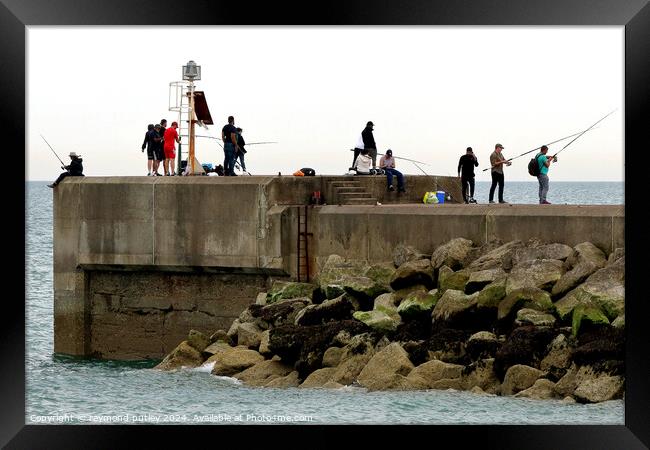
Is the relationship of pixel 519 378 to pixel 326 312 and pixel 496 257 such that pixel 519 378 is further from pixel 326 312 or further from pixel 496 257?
pixel 326 312

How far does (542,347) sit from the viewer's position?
15.9 m

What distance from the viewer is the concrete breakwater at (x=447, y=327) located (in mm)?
15758

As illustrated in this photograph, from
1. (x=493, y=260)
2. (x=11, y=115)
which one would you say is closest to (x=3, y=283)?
(x=11, y=115)

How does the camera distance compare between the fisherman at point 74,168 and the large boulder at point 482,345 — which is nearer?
the large boulder at point 482,345

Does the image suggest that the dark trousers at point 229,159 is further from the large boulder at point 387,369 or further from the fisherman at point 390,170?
the large boulder at point 387,369

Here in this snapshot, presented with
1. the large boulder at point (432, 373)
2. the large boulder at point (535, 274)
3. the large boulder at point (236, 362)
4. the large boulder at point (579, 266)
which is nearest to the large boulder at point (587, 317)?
the large boulder at point (579, 266)

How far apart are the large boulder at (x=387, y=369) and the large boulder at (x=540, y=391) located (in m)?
1.43

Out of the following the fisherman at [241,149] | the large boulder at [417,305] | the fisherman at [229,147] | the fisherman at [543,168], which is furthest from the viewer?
the fisherman at [241,149]

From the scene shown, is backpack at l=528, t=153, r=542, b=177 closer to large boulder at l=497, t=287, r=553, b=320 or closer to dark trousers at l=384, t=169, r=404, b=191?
dark trousers at l=384, t=169, r=404, b=191

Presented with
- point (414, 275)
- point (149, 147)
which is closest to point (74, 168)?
point (149, 147)

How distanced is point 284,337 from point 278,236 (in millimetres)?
2673

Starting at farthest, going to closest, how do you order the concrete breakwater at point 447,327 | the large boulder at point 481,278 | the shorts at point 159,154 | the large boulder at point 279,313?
the shorts at point 159,154, the large boulder at point 279,313, the large boulder at point 481,278, the concrete breakwater at point 447,327

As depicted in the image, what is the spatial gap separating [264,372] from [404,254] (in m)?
2.66

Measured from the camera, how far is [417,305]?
17547 millimetres
